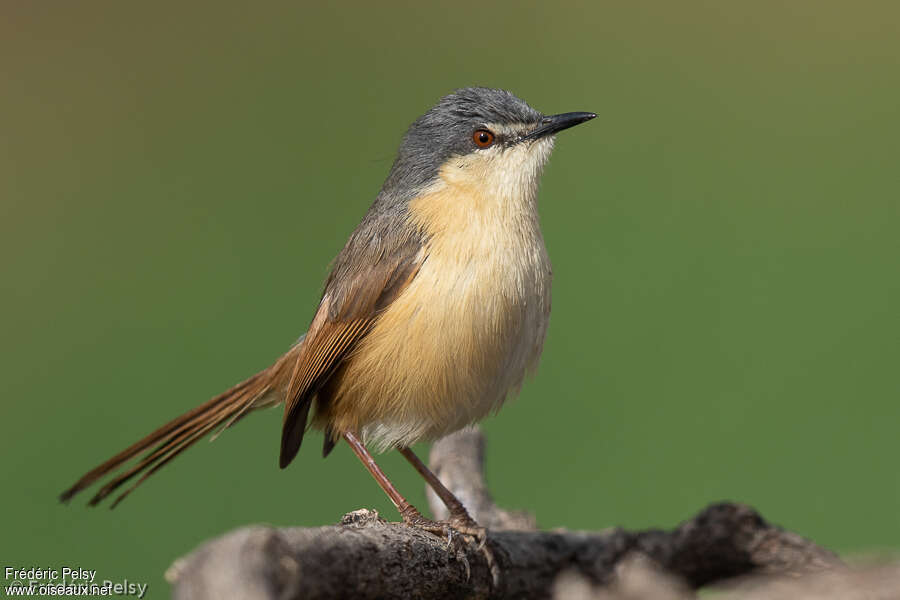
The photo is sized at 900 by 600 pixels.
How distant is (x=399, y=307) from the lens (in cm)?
304

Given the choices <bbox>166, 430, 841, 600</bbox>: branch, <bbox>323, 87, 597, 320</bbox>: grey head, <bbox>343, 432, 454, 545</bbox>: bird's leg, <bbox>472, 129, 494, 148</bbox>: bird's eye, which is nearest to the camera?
<bbox>166, 430, 841, 600</bbox>: branch

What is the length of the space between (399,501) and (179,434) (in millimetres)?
910

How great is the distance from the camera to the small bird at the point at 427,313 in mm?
2973

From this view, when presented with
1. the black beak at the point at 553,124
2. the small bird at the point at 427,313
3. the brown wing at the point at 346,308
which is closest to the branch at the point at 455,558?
the small bird at the point at 427,313

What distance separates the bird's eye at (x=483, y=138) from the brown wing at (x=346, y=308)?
0.49 meters

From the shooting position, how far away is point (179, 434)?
343 centimetres

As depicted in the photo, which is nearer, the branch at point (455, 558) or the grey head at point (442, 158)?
the branch at point (455, 558)

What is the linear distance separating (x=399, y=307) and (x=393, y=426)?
19.7 inches

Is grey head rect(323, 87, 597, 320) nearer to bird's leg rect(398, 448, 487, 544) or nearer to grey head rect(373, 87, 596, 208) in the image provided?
grey head rect(373, 87, 596, 208)

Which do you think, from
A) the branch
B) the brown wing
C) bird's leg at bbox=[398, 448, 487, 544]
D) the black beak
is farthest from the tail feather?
the black beak

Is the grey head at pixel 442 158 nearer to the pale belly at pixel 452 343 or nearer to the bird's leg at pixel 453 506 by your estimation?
the pale belly at pixel 452 343

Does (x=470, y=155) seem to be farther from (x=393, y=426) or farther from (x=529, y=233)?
(x=393, y=426)

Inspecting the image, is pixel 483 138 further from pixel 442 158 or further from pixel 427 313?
pixel 427 313

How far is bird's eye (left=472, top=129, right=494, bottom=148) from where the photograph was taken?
338cm
